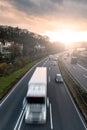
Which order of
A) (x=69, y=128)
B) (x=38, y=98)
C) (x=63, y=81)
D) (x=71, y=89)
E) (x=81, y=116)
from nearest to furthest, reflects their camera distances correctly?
(x=69, y=128) < (x=38, y=98) < (x=81, y=116) < (x=71, y=89) < (x=63, y=81)

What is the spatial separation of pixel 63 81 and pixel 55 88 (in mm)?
8291

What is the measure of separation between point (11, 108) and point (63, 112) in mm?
7565

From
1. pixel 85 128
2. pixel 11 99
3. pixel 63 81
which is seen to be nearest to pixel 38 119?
pixel 85 128

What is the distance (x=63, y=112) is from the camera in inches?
1411

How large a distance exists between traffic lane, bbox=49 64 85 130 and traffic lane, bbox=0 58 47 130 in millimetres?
5070

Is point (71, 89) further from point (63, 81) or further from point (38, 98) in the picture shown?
point (38, 98)

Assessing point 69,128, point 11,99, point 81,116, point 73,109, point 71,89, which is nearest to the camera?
point 69,128

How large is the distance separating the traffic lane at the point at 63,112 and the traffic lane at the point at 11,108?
5.07 meters

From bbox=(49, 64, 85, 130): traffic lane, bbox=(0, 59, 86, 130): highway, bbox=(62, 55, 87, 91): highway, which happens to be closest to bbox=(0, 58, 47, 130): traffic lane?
bbox=(0, 59, 86, 130): highway

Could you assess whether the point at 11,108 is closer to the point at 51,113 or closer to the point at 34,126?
the point at 51,113

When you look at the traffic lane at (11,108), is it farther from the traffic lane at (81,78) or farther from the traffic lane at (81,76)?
the traffic lane at (81,76)

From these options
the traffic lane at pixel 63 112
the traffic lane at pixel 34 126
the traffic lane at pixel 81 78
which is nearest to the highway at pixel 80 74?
the traffic lane at pixel 81 78

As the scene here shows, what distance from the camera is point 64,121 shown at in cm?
3219

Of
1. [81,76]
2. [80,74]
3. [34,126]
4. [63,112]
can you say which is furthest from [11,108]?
[80,74]
